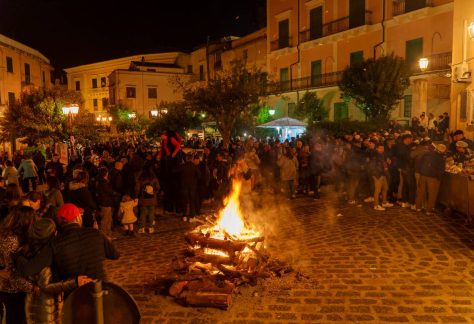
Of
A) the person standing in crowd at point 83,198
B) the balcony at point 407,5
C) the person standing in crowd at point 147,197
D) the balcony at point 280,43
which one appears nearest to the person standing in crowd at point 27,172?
the person standing in crowd at point 147,197

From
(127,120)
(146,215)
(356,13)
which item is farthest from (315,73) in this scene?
(146,215)

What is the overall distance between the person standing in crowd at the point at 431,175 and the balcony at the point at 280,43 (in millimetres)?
26812

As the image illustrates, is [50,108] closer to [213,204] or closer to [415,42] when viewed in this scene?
[213,204]

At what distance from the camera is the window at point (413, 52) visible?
26484 mm

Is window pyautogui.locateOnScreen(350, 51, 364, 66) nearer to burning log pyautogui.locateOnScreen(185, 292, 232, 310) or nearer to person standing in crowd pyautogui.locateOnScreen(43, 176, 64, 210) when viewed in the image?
person standing in crowd pyautogui.locateOnScreen(43, 176, 64, 210)

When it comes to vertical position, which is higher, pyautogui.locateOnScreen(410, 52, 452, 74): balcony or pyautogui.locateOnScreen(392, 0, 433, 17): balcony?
pyautogui.locateOnScreen(392, 0, 433, 17): balcony

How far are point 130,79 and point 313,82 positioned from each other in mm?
24386

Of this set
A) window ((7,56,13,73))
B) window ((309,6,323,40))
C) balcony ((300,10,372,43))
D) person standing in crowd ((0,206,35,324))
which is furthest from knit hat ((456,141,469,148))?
window ((7,56,13,73))

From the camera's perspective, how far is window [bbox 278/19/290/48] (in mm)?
35938

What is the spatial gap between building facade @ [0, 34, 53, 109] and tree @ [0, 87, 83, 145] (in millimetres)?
10479

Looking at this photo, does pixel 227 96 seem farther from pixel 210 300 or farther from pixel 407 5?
pixel 210 300

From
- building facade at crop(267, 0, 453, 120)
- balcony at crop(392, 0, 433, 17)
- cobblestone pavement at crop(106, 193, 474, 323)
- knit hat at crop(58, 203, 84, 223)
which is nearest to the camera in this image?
knit hat at crop(58, 203, 84, 223)

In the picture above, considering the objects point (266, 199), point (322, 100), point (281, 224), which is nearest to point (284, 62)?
point (322, 100)

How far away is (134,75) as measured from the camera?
50125 mm
